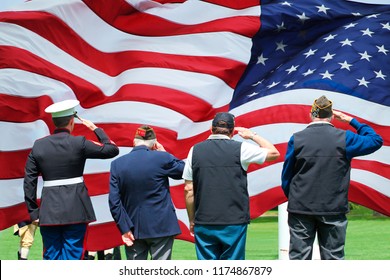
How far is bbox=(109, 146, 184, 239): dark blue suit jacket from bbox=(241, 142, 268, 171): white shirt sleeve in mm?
663

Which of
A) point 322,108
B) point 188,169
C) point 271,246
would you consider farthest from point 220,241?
point 271,246

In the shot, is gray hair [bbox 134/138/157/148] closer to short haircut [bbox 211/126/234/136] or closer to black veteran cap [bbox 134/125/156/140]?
black veteran cap [bbox 134/125/156/140]

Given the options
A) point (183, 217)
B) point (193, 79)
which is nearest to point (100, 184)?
point (183, 217)

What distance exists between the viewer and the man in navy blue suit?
750 cm

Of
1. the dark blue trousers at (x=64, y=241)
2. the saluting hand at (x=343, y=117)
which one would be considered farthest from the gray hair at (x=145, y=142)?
the saluting hand at (x=343, y=117)

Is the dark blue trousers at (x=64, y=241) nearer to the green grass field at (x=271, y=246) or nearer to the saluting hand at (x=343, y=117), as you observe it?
the saluting hand at (x=343, y=117)

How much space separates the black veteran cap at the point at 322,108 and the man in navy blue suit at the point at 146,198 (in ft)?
3.84

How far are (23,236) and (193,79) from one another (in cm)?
466

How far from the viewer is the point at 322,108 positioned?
7.20 m

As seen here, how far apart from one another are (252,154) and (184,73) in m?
2.30

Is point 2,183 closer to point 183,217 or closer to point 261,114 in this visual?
point 183,217

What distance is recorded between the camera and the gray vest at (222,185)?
23.2 ft

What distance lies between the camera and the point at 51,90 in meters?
8.74
